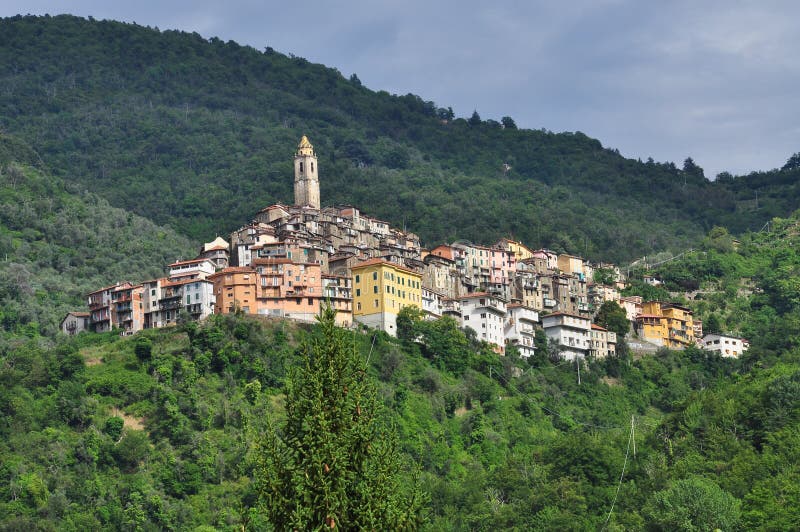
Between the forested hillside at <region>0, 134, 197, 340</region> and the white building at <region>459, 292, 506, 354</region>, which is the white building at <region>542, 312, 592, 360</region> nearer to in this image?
the white building at <region>459, 292, 506, 354</region>

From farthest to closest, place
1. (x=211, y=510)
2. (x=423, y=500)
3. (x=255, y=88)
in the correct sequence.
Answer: (x=255, y=88), (x=211, y=510), (x=423, y=500)

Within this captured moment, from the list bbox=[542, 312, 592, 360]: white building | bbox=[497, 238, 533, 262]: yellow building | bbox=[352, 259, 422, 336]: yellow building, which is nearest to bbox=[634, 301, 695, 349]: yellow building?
bbox=[542, 312, 592, 360]: white building

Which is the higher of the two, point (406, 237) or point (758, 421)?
point (406, 237)

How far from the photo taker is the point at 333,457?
16.1 metres

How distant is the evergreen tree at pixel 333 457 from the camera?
1591 centimetres

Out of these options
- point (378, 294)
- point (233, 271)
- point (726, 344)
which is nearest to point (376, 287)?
point (378, 294)

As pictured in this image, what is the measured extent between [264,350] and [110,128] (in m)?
102

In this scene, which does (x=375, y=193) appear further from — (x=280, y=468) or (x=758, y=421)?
(x=280, y=468)

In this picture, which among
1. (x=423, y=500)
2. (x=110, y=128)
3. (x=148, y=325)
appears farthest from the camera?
(x=110, y=128)

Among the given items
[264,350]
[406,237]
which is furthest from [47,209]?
[264,350]

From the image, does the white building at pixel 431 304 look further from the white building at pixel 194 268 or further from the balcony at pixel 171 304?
the balcony at pixel 171 304

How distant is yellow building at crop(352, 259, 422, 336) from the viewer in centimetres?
8012

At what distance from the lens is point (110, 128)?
Answer: 168 metres

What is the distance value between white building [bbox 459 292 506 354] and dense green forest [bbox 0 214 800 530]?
2.50 meters
